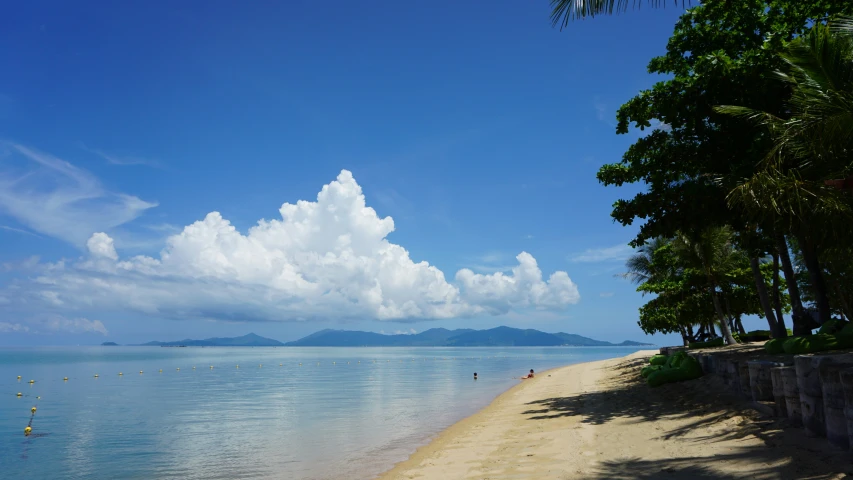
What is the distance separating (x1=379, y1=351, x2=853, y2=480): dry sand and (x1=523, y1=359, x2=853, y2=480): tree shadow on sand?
0.04 ft

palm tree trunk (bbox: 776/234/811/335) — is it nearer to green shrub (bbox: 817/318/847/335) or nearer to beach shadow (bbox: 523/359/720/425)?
green shrub (bbox: 817/318/847/335)

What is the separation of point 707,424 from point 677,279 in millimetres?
27702

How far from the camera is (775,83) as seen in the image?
13.6 meters

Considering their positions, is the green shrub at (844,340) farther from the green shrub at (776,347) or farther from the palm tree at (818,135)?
the palm tree at (818,135)

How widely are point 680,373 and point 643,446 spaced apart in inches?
297

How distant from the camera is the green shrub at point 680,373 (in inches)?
622

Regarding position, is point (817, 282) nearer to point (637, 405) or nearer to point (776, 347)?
point (776, 347)

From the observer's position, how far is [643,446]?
9539 mm

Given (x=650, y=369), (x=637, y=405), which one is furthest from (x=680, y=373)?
(x=650, y=369)

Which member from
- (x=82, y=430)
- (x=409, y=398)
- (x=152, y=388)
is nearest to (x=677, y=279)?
(x=409, y=398)

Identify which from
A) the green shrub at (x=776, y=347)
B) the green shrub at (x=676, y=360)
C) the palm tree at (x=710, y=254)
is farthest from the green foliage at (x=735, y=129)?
the palm tree at (x=710, y=254)

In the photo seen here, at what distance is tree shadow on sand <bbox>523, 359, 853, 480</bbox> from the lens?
6980 millimetres

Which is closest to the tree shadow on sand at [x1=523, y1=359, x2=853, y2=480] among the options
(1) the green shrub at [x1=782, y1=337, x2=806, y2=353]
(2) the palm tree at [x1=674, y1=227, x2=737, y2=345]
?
(1) the green shrub at [x1=782, y1=337, x2=806, y2=353]

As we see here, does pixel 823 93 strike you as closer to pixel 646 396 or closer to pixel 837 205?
pixel 837 205
